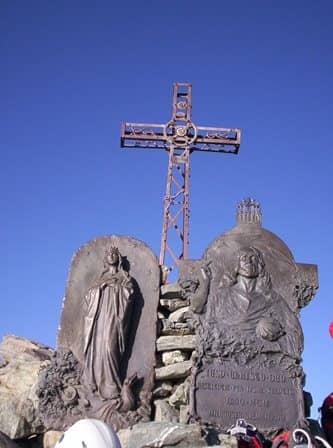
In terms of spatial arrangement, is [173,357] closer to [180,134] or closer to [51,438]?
[51,438]

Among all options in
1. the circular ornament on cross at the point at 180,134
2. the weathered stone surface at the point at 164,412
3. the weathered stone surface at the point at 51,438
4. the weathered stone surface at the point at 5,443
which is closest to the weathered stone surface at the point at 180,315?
the weathered stone surface at the point at 164,412

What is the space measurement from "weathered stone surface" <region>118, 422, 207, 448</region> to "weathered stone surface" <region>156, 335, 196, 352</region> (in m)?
1.53

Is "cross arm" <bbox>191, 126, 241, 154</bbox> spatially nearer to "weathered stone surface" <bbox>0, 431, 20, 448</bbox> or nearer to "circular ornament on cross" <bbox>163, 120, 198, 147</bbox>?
"circular ornament on cross" <bbox>163, 120, 198, 147</bbox>

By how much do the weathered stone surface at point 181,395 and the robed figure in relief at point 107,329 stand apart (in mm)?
675

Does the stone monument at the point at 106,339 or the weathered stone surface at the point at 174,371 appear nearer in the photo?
the stone monument at the point at 106,339

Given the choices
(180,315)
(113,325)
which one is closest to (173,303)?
(180,315)

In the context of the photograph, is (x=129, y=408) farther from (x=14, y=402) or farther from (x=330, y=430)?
(x=330, y=430)

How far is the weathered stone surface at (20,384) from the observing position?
258 inches

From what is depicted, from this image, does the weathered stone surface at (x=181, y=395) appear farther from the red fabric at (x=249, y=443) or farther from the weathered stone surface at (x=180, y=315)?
the red fabric at (x=249, y=443)

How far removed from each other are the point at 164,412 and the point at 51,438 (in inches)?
53.3

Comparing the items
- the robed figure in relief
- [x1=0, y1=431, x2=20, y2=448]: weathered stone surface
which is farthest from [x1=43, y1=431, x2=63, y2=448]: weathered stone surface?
[x1=0, y1=431, x2=20, y2=448]: weathered stone surface

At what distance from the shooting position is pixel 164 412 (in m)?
6.57

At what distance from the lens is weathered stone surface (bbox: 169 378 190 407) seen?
6652mm

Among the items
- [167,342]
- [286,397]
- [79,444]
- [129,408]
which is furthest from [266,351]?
[79,444]
